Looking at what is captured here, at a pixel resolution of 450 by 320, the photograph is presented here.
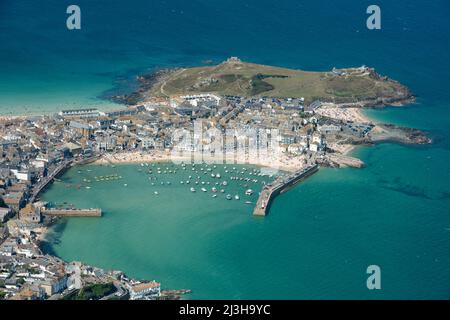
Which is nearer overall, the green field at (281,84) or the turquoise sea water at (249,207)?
the turquoise sea water at (249,207)

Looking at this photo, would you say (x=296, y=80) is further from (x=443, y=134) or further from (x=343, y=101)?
(x=443, y=134)

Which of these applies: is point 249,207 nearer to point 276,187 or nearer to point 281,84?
point 276,187

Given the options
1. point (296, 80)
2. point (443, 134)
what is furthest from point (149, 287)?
point (296, 80)

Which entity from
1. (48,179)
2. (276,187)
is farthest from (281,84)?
(48,179)
